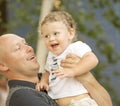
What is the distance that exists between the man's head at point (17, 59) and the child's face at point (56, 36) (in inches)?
5.7

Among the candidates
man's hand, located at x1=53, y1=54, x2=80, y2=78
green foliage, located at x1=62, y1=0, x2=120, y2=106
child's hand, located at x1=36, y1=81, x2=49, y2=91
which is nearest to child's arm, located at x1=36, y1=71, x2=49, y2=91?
child's hand, located at x1=36, y1=81, x2=49, y2=91

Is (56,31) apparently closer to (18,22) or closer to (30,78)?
(30,78)

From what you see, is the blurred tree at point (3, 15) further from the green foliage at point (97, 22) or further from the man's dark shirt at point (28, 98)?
the man's dark shirt at point (28, 98)

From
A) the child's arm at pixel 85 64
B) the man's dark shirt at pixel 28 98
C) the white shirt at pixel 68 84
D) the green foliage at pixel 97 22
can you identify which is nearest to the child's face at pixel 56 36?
the white shirt at pixel 68 84

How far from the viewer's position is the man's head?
3.80m

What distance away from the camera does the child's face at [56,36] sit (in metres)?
3.77

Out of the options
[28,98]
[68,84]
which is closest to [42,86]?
[68,84]

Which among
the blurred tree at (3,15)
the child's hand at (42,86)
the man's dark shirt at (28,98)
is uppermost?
the man's dark shirt at (28,98)

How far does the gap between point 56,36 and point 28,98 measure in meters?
0.52

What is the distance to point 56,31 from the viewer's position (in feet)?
12.5

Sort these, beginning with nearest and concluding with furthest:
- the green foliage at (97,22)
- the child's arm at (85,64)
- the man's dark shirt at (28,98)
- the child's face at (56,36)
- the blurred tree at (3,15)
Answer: the man's dark shirt at (28,98) < the child's arm at (85,64) < the child's face at (56,36) < the green foliage at (97,22) < the blurred tree at (3,15)

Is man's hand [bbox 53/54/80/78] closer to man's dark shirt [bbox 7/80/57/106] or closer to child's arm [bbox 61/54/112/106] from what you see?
child's arm [bbox 61/54/112/106]

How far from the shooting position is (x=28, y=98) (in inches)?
139

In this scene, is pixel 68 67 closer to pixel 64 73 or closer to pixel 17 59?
pixel 64 73
